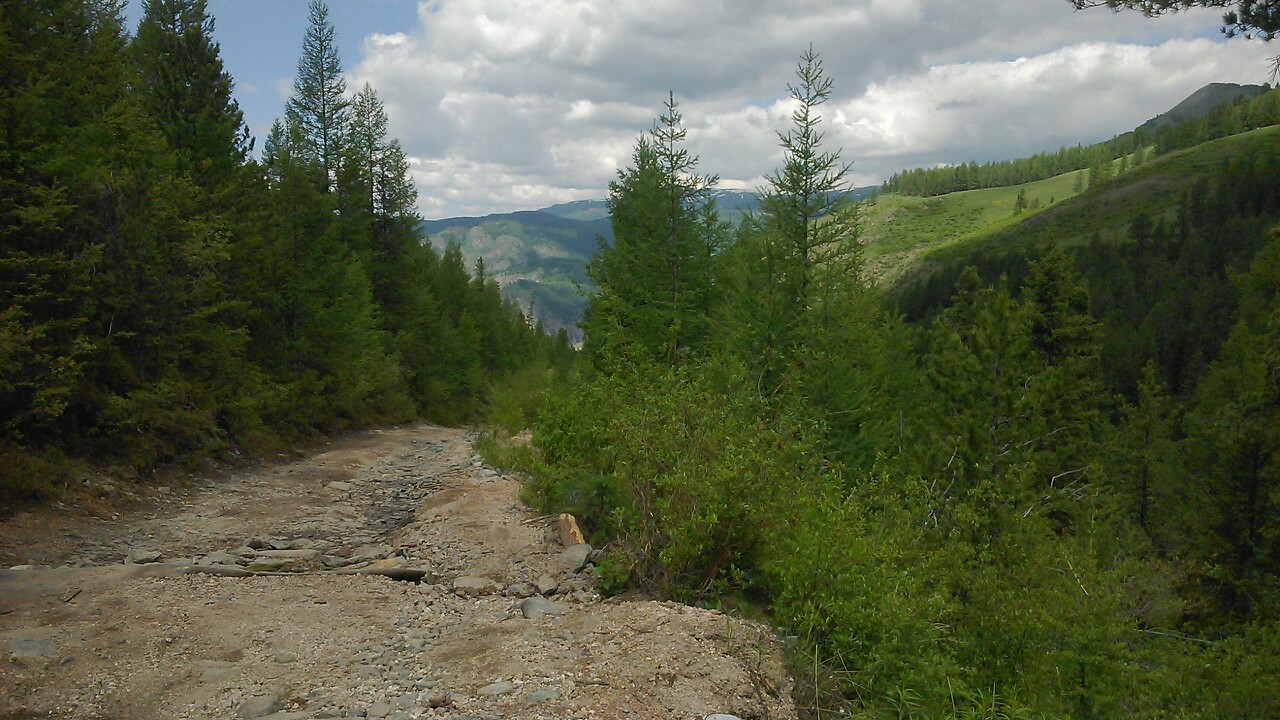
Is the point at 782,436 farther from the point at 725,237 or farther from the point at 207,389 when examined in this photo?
the point at 207,389

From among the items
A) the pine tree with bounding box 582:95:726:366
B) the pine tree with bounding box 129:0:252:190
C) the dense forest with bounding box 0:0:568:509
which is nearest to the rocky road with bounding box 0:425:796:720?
the dense forest with bounding box 0:0:568:509

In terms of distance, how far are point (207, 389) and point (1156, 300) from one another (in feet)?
294

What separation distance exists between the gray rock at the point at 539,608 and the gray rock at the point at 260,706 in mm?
2478

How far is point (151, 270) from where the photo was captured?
15.2 m

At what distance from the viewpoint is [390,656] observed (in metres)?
6.32

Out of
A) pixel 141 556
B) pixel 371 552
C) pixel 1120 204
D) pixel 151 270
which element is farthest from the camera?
pixel 1120 204

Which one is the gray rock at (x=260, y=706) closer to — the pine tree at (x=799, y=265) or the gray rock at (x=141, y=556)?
the gray rock at (x=141, y=556)

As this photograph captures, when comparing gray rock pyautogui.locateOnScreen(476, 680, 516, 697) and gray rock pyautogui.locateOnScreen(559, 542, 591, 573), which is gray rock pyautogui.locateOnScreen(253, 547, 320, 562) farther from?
gray rock pyautogui.locateOnScreen(476, 680, 516, 697)

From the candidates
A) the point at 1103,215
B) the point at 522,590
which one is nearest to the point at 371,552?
the point at 522,590

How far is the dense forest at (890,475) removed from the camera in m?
5.99

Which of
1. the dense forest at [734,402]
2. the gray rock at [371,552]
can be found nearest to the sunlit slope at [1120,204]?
the dense forest at [734,402]

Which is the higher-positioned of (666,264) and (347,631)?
(666,264)

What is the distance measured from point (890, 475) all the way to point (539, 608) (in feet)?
16.1

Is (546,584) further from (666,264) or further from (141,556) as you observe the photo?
(666,264)
